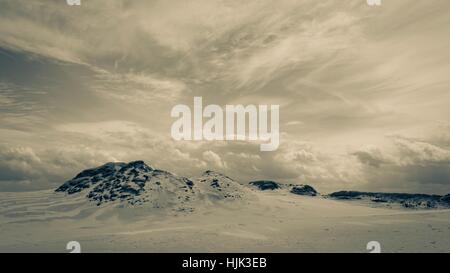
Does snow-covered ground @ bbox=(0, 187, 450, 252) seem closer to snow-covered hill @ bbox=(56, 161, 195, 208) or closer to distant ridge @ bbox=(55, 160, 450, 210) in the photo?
distant ridge @ bbox=(55, 160, 450, 210)

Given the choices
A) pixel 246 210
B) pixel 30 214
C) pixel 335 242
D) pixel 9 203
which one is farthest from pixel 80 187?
pixel 335 242

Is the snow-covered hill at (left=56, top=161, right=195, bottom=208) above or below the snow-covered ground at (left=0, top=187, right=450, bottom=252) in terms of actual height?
above

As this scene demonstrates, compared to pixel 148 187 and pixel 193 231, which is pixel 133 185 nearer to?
pixel 148 187

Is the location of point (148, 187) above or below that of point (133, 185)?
below

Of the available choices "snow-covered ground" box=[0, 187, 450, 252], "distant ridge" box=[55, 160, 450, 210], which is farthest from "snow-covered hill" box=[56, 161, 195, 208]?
"snow-covered ground" box=[0, 187, 450, 252]

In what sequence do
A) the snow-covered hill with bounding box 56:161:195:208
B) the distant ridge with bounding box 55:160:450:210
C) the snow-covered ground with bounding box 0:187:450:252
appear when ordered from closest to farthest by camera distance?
the snow-covered ground with bounding box 0:187:450:252 → the snow-covered hill with bounding box 56:161:195:208 → the distant ridge with bounding box 55:160:450:210

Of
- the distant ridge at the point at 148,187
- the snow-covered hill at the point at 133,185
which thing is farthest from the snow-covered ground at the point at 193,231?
the snow-covered hill at the point at 133,185

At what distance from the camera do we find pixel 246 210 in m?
144

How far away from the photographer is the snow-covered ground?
206 feet

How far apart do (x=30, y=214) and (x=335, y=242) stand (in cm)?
11381

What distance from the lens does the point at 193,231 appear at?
8662cm

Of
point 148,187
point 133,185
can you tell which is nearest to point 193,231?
point 148,187

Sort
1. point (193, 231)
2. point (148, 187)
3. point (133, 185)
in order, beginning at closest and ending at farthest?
1. point (193, 231)
2. point (148, 187)
3. point (133, 185)

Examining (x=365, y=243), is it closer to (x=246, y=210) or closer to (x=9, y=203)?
(x=246, y=210)
